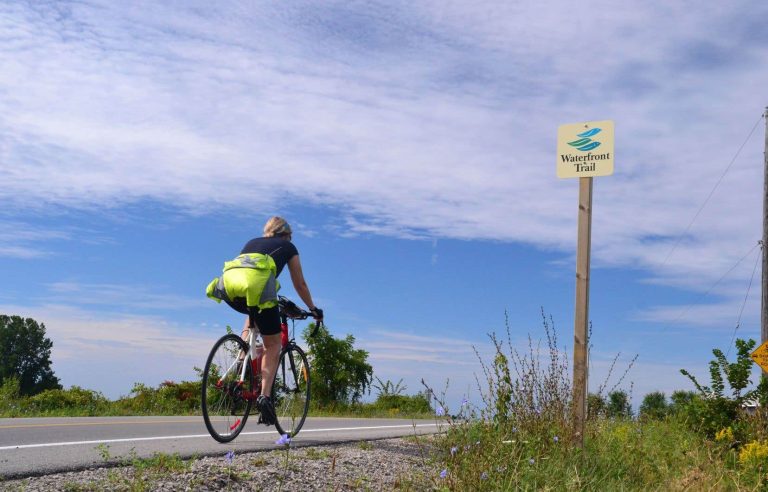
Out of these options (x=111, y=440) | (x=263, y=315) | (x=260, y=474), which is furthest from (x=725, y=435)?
(x=111, y=440)

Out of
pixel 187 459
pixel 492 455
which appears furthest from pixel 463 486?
pixel 187 459

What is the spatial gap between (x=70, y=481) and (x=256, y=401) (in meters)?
2.58

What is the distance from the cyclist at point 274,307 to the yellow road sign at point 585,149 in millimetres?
3138

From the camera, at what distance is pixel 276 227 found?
25.8 ft

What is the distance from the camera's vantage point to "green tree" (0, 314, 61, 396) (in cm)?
4566

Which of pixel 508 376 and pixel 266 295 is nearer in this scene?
pixel 266 295

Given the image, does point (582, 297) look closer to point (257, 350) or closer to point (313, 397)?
point (257, 350)

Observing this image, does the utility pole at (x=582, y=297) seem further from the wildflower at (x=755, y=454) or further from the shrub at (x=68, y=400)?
the shrub at (x=68, y=400)

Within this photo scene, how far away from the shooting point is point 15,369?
147 ft

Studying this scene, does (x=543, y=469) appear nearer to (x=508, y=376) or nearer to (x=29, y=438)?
(x=508, y=376)

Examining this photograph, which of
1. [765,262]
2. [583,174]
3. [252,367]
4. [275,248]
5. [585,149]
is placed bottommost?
[252,367]

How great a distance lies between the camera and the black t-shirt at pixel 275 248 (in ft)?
24.8

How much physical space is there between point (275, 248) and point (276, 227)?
34 cm

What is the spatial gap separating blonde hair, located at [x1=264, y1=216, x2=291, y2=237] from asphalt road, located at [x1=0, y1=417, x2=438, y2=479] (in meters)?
2.16
